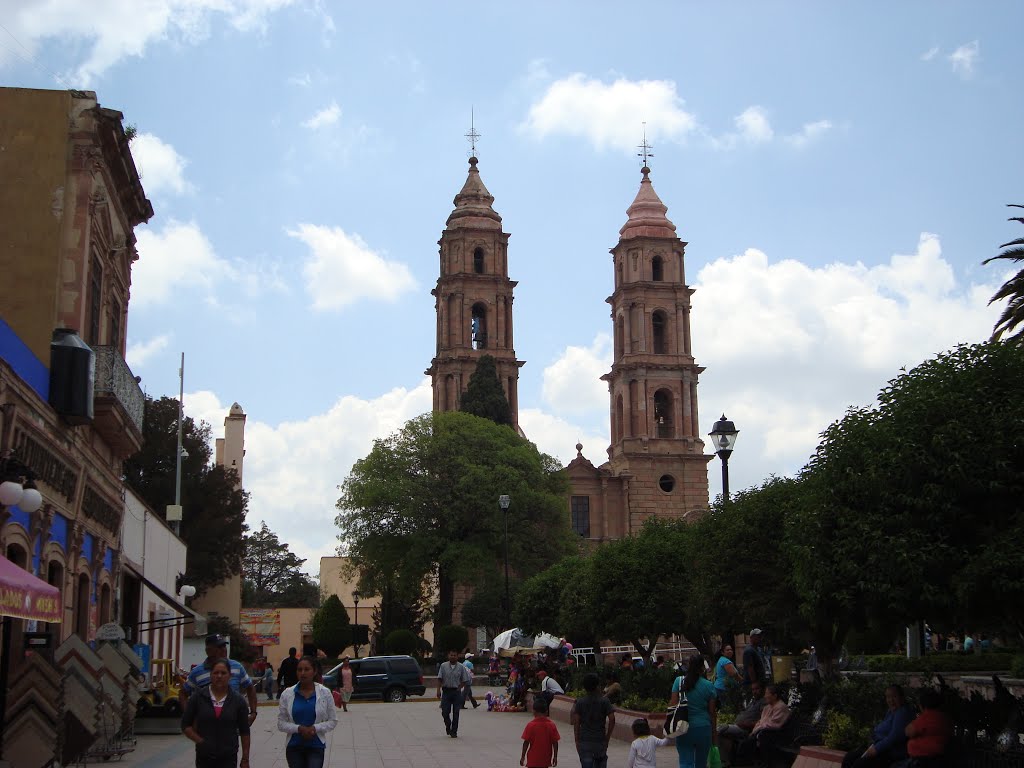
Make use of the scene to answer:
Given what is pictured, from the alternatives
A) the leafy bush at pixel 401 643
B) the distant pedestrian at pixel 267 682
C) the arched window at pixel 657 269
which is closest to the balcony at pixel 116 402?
the distant pedestrian at pixel 267 682

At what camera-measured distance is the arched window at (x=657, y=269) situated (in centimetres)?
7712

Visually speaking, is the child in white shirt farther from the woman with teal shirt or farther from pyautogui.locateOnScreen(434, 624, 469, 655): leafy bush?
pyautogui.locateOnScreen(434, 624, 469, 655): leafy bush

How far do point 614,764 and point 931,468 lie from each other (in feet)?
22.5

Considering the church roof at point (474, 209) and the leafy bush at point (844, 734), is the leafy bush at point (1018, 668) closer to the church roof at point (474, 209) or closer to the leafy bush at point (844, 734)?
the leafy bush at point (844, 734)

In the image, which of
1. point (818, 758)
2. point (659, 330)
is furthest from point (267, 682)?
point (659, 330)

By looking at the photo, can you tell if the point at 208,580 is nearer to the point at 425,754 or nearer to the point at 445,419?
the point at 445,419

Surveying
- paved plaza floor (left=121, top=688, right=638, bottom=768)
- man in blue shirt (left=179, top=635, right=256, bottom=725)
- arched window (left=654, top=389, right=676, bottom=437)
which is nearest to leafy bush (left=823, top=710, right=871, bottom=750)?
paved plaza floor (left=121, top=688, right=638, bottom=768)

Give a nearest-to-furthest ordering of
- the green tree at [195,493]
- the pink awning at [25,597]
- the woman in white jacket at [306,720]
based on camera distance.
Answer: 1. the woman in white jacket at [306,720]
2. the pink awning at [25,597]
3. the green tree at [195,493]

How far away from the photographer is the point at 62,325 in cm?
1988

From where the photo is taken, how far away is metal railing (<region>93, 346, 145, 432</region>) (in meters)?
21.4

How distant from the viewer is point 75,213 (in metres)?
20.3

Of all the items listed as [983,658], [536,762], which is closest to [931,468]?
[536,762]

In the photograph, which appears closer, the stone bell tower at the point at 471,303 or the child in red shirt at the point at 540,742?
the child in red shirt at the point at 540,742

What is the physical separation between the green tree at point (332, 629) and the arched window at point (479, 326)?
21.2 meters
